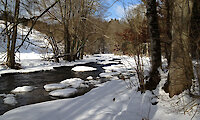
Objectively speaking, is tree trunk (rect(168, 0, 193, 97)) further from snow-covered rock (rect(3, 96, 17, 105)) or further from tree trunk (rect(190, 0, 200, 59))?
snow-covered rock (rect(3, 96, 17, 105))

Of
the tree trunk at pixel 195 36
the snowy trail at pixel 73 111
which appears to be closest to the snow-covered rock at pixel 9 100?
the snowy trail at pixel 73 111

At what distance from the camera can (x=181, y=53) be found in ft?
7.50

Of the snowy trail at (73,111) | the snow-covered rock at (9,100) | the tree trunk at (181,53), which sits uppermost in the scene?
the tree trunk at (181,53)

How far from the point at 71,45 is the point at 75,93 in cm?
1075

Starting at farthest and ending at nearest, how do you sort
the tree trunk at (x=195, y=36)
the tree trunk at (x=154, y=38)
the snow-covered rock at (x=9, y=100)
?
the snow-covered rock at (x=9, y=100)
the tree trunk at (x=154, y=38)
the tree trunk at (x=195, y=36)

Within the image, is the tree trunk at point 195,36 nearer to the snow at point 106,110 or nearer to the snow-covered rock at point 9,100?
the snow at point 106,110

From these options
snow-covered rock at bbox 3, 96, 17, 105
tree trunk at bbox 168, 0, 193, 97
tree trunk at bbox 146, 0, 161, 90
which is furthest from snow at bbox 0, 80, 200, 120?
snow-covered rock at bbox 3, 96, 17, 105

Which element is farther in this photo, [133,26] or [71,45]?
[71,45]

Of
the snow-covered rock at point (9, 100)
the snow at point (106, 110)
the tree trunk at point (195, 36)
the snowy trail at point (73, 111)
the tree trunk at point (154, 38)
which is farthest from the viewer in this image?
the snow-covered rock at point (9, 100)

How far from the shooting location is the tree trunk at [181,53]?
7.20 feet

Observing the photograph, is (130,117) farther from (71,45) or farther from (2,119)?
(71,45)

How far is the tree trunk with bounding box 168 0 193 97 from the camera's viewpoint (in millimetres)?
2193

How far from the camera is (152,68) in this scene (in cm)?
307

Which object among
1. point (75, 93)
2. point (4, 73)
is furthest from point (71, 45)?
point (75, 93)
